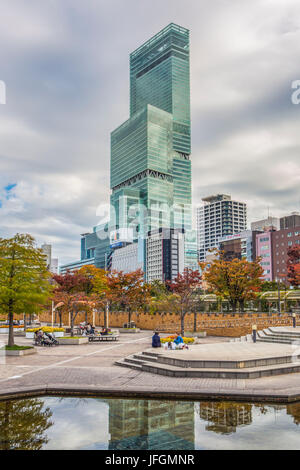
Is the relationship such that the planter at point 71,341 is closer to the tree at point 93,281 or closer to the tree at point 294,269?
the tree at point 93,281

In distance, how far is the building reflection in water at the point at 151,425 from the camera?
8.72 meters

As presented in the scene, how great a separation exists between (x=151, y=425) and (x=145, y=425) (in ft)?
0.48

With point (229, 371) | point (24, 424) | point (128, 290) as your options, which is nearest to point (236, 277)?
A: point (128, 290)

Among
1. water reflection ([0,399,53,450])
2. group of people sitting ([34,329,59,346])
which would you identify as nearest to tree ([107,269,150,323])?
group of people sitting ([34,329,59,346])

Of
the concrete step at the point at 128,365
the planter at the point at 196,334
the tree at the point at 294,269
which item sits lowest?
the planter at the point at 196,334

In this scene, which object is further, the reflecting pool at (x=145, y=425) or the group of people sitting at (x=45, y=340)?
the group of people sitting at (x=45, y=340)

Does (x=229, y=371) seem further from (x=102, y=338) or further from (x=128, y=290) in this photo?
(x=128, y=290)

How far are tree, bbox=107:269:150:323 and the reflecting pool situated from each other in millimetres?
34133

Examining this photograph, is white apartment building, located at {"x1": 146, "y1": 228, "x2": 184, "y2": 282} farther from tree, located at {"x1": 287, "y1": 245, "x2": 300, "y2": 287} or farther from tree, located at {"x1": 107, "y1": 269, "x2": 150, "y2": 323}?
tree, located at {"x1": 107, "y1": 269, "x2": 150, "y2": 323}

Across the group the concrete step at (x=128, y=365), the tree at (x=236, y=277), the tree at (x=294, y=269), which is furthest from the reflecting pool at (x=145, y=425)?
the tree at (x=294, y=269)

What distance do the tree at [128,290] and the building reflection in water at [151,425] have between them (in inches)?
1353

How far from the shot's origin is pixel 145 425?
9984 millimetres
